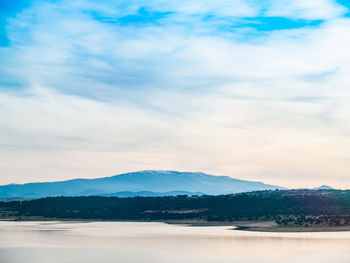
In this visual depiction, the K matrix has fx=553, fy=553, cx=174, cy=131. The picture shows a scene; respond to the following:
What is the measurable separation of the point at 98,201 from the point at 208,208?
4404 cm

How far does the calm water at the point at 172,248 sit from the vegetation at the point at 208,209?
26.5 meters

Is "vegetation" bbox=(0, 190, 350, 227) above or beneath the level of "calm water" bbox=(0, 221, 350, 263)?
above

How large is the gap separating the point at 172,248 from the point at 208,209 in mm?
67887

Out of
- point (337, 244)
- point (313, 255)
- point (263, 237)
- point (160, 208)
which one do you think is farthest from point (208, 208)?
point (313, 255)

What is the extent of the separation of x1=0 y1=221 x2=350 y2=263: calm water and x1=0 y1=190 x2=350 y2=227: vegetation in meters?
26.5

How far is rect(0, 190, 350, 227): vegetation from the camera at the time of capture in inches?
4154

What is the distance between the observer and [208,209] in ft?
407

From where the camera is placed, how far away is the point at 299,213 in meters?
109

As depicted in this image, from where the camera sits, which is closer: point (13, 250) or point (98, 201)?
point (13, 250)

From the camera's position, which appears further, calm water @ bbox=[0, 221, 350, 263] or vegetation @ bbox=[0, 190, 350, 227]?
vegetation @ bbox=[0, 190, 350, 227]

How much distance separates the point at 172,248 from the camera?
56.7 meters

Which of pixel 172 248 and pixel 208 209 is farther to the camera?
pixel 208 209

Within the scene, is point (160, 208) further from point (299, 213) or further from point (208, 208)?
point (299, 213)

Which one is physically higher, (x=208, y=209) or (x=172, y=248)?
(x=208, y=209)
